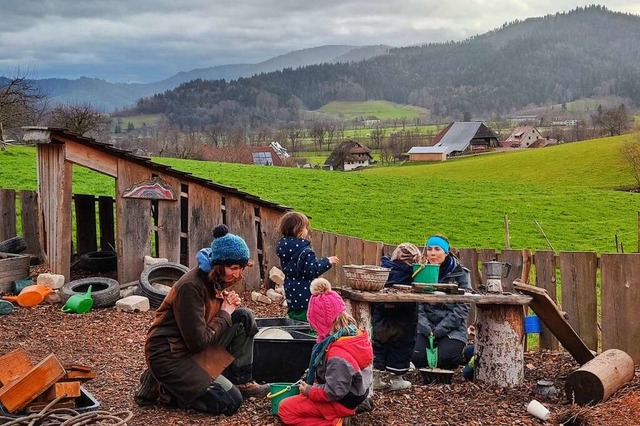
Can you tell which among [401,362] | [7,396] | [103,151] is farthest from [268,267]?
[7,396]

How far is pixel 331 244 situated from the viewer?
11828 millimetres

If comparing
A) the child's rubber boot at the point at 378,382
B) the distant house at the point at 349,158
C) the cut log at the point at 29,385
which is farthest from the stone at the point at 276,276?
the distant house at the point at 349,158

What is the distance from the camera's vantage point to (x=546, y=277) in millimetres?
8953

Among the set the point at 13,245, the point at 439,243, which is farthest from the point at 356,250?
the point at 13,245

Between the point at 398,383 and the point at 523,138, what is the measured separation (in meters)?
113

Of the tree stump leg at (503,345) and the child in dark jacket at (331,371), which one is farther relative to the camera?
the tree stump leg at (503,345)

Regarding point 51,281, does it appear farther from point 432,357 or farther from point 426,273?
point 426,273

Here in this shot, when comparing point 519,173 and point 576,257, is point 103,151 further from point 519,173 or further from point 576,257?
point 519,173

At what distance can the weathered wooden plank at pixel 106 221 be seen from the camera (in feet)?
47.9

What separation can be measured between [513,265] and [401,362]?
2.61 m

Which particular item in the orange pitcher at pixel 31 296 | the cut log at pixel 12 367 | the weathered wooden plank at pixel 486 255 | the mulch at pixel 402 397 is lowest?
the mulch at pixel 402 397

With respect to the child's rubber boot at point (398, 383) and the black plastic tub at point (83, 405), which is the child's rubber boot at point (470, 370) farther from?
the black plastic tub at point (83, 405)

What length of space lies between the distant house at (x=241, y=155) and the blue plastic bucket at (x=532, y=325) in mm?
55245

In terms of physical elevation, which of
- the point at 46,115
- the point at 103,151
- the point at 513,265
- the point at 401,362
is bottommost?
the point at 401,362
